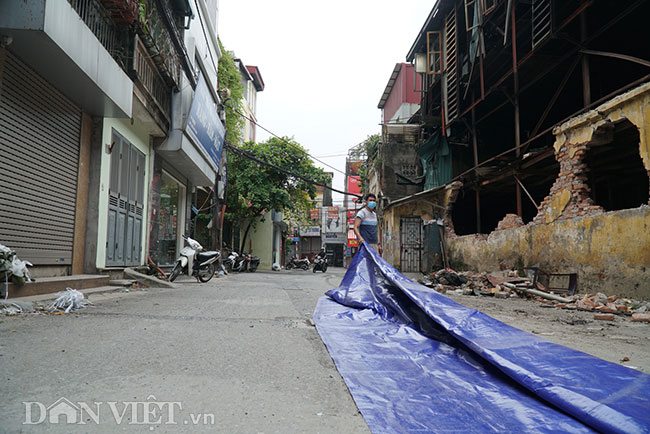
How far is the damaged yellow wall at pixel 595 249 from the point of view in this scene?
205 inches

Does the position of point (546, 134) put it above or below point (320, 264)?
above

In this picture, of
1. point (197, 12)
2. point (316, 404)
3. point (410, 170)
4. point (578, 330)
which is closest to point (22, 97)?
point (316, 404)

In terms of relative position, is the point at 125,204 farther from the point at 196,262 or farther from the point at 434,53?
the point at 434,53

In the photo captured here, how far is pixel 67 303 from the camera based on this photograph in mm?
3988

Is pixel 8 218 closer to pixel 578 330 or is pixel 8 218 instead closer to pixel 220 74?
pixel 578 330

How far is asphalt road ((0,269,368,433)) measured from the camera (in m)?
1.45

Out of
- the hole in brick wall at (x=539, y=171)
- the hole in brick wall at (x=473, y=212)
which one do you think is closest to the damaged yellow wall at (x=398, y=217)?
the hole in brick wall at (x=473, y=212)

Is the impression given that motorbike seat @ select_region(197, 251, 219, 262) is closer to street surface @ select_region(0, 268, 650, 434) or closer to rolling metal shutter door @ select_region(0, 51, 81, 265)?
rolling metal shutter door @ select_region(0, 51, 81, 265)

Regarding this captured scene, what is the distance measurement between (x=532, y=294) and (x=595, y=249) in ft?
3.94

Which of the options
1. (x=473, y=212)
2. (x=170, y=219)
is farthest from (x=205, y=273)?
(x=473, y=212)

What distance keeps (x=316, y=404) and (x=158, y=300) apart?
13.1ft

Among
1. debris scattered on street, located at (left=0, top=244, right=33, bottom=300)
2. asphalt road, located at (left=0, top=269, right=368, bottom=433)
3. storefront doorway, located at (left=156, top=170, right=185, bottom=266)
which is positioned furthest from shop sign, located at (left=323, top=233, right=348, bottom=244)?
asphalt road, located at (left=0, top=269, right=368, bottom=433)

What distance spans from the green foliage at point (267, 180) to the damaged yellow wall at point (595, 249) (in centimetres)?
1251

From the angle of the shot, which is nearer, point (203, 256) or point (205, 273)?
point (203, 256)
